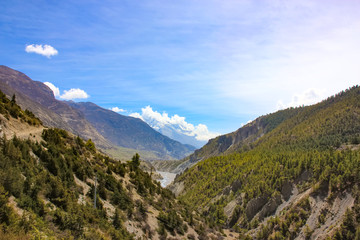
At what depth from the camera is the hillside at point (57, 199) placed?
13.1 metres

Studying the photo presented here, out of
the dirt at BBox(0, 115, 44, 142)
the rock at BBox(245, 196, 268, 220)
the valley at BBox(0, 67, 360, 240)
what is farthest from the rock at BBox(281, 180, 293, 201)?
the dirt at BBox(0, 115, 44, 142)

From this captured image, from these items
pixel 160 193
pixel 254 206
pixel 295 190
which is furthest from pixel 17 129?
pixel 295 190

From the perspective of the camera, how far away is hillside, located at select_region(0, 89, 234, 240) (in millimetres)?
13094

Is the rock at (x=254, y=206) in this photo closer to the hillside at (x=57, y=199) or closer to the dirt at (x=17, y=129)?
the hillside at (x=57, y=199)

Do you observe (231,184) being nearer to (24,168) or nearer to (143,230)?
(143,230)

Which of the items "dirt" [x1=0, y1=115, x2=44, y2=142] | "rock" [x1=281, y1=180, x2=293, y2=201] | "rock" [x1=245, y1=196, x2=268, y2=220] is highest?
"dirt" [x1=0, y1=115, x2=44, y2=142]

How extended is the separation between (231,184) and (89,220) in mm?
90277

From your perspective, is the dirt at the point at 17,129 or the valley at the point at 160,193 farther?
the dirt at the point at 17,129

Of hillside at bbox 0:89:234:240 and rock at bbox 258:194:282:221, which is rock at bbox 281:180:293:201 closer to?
rock at bbox 258:194:282:221

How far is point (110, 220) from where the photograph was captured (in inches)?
900

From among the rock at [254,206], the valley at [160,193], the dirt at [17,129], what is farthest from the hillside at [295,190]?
the dirt at [17,129]

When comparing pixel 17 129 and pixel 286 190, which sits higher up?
pixel 17 129

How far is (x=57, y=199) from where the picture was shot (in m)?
17.2

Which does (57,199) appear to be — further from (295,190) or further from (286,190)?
(295,190)
